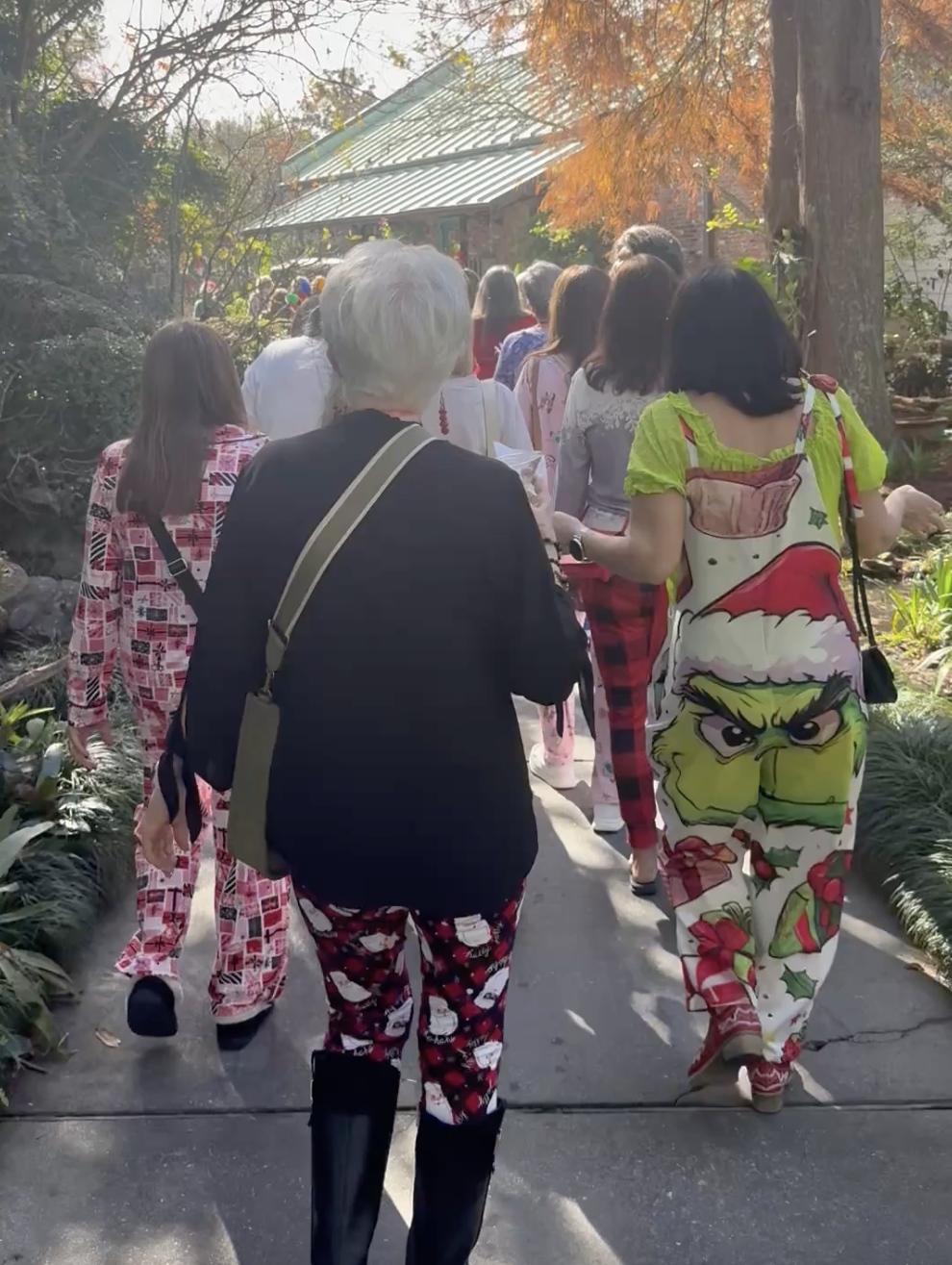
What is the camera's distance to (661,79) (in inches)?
373

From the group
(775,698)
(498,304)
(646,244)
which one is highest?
(646,244)

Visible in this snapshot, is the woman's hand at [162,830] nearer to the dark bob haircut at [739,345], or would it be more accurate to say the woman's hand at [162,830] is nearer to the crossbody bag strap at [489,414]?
the dark bob haircut at [739,345]

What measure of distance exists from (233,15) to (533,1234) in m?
8.46

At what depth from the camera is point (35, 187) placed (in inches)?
307

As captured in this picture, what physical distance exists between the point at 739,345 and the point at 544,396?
1968 millimetres

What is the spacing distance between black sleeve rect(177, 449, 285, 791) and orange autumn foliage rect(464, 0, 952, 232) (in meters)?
7.54

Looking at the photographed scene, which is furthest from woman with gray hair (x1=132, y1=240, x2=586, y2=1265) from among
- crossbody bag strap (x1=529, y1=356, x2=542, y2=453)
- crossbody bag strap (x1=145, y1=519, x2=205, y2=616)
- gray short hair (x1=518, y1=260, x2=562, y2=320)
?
gray short hair (x1=518, y1=260, x2=562, y2=320)

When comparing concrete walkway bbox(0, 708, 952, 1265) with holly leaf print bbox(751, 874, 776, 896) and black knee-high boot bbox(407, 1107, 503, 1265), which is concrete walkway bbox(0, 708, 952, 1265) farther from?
holly leaf print bbox(751, 874, 776, 896)

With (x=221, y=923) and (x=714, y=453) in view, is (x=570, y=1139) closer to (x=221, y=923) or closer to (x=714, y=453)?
(x=221, y=923)

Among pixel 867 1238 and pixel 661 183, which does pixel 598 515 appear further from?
pixel 661 183

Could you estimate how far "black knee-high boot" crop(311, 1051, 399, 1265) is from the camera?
2215mm

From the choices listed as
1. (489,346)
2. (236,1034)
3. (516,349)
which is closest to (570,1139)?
(236,1034)

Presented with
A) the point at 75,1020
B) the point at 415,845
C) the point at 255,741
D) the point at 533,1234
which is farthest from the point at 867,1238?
the point at 75,1020

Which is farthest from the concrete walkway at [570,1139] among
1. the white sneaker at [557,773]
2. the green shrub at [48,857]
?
the white sneaker at [557,773]
